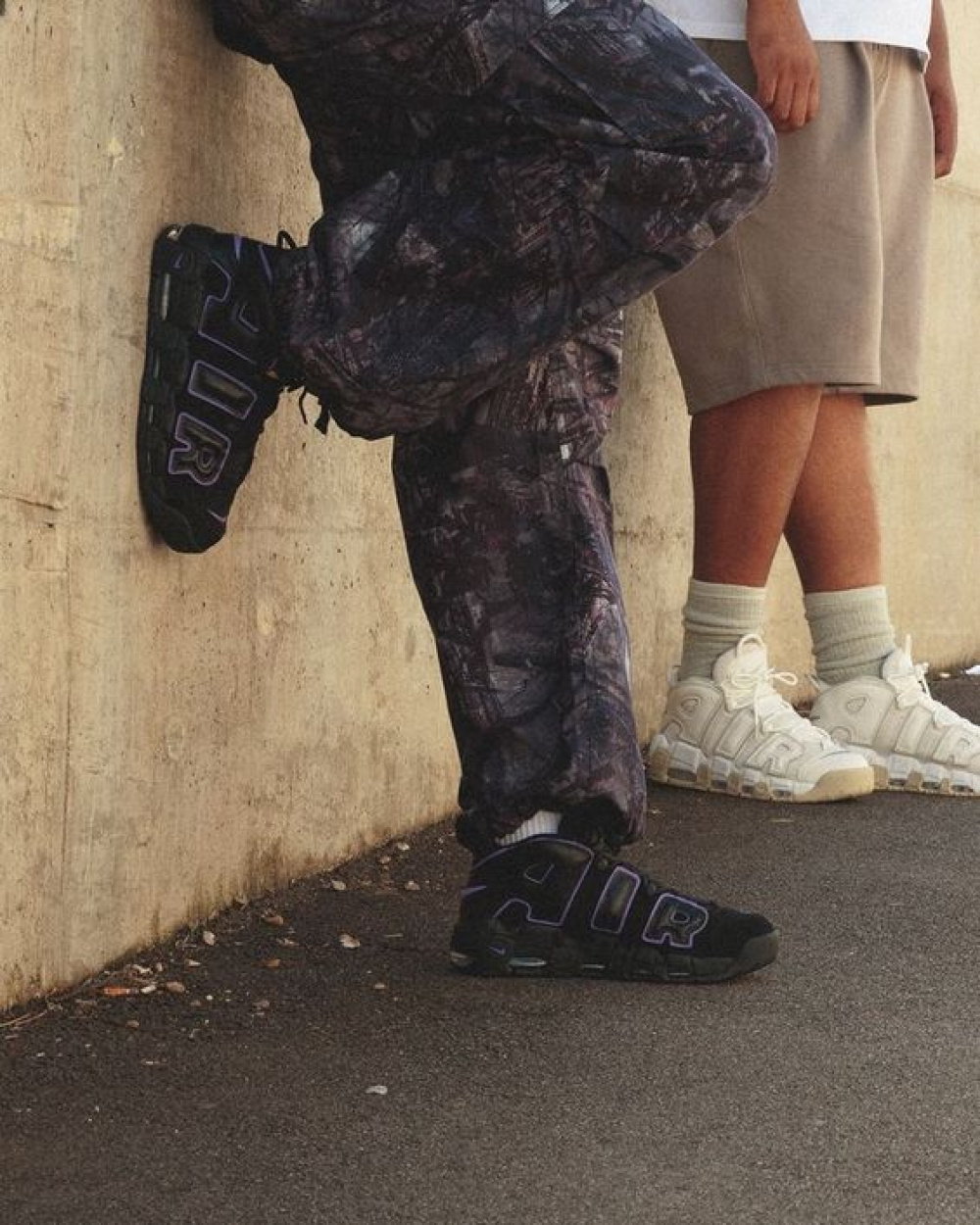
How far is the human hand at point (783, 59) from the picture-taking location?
3252 mm

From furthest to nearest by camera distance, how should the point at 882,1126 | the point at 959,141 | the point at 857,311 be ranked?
the point at 959,141 < the point at 857,311 < the point at 882,1126

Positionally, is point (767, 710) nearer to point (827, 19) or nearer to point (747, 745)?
point (747, 745)

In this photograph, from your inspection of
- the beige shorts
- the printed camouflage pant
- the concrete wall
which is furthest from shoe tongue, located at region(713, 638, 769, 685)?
the printed camouflage pant

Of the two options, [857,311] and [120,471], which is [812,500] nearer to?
[857,311]

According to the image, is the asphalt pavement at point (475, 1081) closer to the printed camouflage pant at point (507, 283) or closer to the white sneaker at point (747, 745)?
the printed camouflage pant at point (507, 283)

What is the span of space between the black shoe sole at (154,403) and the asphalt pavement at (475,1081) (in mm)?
490

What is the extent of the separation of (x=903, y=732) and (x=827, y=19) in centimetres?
117

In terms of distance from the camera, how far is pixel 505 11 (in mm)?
2092

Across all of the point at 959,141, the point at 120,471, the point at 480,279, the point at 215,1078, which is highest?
the point at 959,141

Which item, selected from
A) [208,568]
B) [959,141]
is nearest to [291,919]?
[208,568]

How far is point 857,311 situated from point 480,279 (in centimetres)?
138

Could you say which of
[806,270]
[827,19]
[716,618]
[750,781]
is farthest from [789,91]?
[750,781]

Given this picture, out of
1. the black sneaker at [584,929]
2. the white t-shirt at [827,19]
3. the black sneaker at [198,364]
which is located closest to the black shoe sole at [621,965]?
the black sneaker at [584,929]

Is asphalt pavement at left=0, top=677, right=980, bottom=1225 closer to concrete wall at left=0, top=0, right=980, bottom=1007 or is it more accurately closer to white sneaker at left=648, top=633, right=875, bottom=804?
concrete wall at left=0, top=0, right=980, bottom=1007
